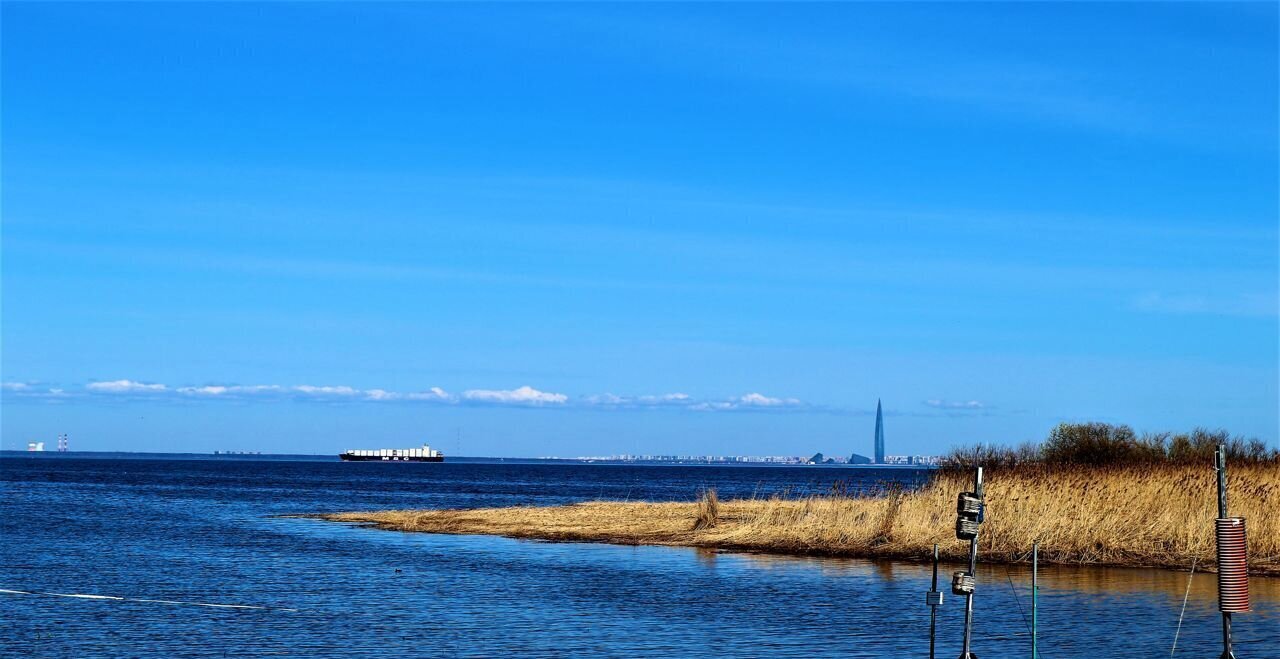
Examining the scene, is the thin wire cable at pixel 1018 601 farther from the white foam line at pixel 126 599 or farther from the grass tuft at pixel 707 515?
the white foam line at pixel 126 599

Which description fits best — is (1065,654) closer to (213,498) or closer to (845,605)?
(845,605)

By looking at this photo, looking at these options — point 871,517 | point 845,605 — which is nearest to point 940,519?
point 871,517

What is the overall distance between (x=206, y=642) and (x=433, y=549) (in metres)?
23.2

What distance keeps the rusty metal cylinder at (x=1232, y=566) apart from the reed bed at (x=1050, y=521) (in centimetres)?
2140

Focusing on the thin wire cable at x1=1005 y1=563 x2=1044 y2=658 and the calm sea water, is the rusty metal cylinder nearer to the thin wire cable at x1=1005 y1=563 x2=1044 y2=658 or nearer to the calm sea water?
the calm sea water

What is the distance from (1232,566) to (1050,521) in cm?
2496

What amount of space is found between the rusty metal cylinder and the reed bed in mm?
21396

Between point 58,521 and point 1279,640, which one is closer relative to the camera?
point 1279,640

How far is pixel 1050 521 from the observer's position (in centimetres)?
4228

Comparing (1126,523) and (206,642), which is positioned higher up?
(1126,523)

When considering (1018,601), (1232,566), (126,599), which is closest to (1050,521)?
(1018,601)

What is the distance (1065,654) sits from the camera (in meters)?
25.6

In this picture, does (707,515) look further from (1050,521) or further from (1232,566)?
(1232,566)

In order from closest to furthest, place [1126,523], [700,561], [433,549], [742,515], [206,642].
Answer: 1. [206,642]
2. [1126,523]
3. [700,561]
4. [433,549]
5. [742,515]
